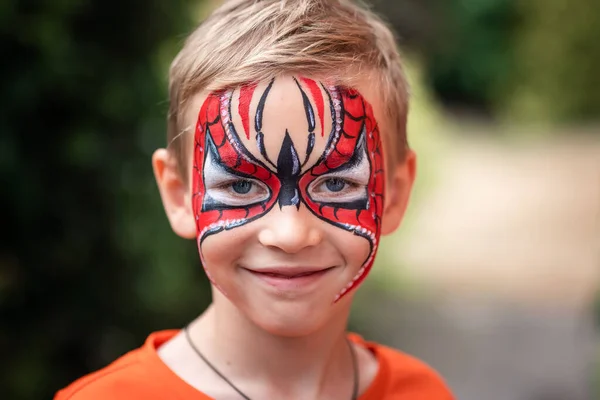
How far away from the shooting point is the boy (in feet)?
6.26

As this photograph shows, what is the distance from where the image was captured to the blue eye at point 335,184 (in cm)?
197

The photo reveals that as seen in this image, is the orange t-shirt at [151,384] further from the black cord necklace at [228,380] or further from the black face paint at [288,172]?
the black face paint at [288,172]

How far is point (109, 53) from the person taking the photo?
3893mm

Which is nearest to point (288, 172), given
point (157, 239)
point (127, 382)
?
point (127, 382)

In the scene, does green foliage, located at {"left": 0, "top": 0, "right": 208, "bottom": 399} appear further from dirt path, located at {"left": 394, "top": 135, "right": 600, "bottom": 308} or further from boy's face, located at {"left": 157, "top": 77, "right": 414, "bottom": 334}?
dirt path, located at {"left": 394, "top": 135, "right": 600, "bottom": 308}

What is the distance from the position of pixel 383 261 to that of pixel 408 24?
19.0ft

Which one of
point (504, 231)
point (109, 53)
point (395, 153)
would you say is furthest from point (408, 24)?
point (395, 153)

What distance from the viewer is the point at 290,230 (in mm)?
1871

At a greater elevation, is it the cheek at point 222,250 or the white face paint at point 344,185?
the white face paint at point 344,185

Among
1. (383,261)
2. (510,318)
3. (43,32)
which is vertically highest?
(43,32)

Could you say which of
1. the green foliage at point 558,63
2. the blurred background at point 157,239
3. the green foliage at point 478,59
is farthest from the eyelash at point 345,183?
the green foliage at point 478,59

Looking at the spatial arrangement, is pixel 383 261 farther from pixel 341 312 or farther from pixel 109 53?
pixel 341 312

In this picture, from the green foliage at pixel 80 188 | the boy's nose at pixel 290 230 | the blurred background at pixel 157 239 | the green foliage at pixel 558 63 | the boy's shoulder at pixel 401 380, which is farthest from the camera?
the green foliage at pixel 558 63

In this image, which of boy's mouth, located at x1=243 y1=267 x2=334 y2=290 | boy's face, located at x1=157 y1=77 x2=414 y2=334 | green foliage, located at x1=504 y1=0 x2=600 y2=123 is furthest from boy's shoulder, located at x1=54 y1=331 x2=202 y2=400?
green foliage, located at x1=504 y1=0 x2=600 y2=123
